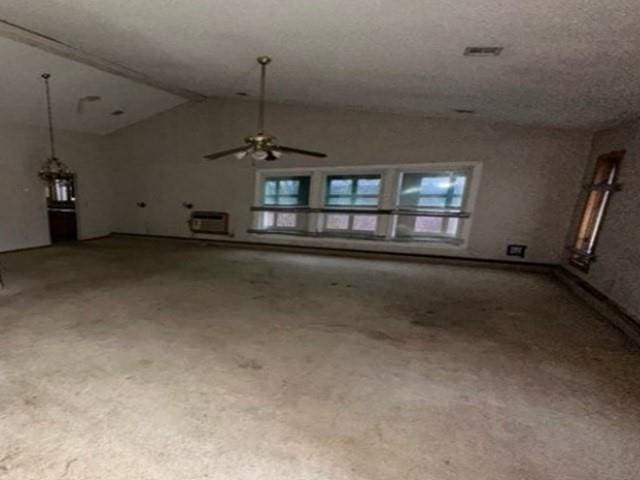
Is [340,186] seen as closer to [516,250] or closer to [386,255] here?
[386,255]

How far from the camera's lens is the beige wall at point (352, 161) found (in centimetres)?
473

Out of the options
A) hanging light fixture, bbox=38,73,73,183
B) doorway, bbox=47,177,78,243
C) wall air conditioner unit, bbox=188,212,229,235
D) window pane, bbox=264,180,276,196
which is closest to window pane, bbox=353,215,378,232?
window pane, bbox=264,180,276,196

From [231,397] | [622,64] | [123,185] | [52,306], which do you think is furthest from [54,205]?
[622,64]

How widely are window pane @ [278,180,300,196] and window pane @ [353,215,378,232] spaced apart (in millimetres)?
1253

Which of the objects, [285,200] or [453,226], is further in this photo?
[285,200]

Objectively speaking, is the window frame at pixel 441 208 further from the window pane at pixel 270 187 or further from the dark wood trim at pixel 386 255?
the window pane at pixel 270 187

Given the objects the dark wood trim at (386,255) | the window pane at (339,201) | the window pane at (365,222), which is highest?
the window pane at (339,201)

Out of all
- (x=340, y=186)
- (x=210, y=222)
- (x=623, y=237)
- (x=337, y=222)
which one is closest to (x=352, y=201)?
(x=340, y=186)

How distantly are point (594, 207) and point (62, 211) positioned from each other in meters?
9.33

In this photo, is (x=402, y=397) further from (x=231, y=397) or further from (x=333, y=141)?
(x=333, y=141)

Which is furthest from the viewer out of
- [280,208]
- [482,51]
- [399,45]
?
[280,208]

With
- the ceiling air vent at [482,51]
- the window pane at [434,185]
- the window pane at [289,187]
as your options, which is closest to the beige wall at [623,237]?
the window pane at [434,185]

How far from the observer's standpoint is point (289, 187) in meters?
6.26

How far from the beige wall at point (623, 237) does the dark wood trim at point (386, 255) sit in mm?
967
